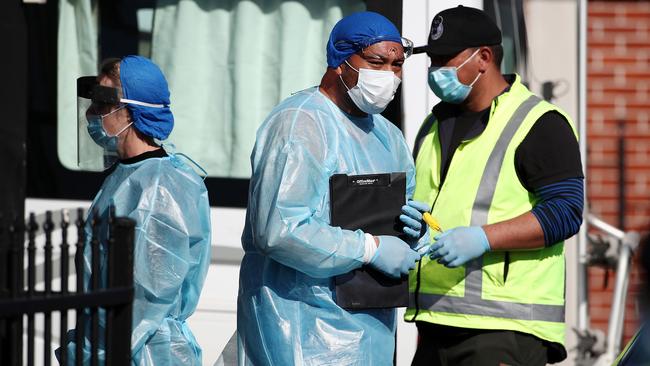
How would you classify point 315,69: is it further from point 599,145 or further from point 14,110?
point 599,145

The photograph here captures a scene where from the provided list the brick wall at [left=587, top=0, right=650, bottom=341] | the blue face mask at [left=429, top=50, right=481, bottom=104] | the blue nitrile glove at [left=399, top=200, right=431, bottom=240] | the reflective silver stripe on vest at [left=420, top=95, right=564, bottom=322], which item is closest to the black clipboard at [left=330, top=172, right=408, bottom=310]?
the blue nitrile glove at [left=399, top=200, right=431, bottom=240]

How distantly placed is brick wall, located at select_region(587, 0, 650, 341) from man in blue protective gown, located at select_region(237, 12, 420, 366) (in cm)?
494

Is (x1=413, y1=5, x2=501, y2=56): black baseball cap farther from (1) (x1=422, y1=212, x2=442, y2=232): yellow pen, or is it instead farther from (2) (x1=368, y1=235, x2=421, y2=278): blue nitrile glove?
(2) (x1=368, y1=235, x2=421, y2=278): blue nitrile glove

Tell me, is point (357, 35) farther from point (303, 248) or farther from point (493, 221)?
point (493, 221)

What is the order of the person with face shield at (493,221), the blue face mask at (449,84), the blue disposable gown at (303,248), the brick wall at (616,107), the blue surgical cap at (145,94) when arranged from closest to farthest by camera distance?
the blue disposable gown at (303,248)
the blue surgical cap at (145,94)
the person with face shield at (493,221)
the blue face mask at (449,84)
the brick wall at (616,107)

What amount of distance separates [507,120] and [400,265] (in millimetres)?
688

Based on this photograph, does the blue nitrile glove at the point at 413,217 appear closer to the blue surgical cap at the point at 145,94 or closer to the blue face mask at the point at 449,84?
the blue face mask at the point at 449,84

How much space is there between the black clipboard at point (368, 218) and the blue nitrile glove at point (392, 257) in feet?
0.16

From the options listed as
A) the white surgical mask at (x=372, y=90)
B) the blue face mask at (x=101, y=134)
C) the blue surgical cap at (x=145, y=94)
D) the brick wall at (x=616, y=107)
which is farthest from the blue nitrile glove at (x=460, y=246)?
the brick wall at (x=616, y=107)

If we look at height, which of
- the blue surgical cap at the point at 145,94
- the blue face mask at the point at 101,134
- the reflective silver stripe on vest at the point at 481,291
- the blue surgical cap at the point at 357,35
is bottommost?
the reflective silver stripe on vest at the point at 481,291

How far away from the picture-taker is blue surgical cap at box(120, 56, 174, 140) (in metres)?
3.68

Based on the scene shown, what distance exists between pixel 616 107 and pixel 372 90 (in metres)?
5.24

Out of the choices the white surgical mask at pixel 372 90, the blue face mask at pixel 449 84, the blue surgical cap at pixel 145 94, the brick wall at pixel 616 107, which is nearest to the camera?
the white surgical mask at pixel 372 90

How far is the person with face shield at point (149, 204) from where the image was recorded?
136 inches
